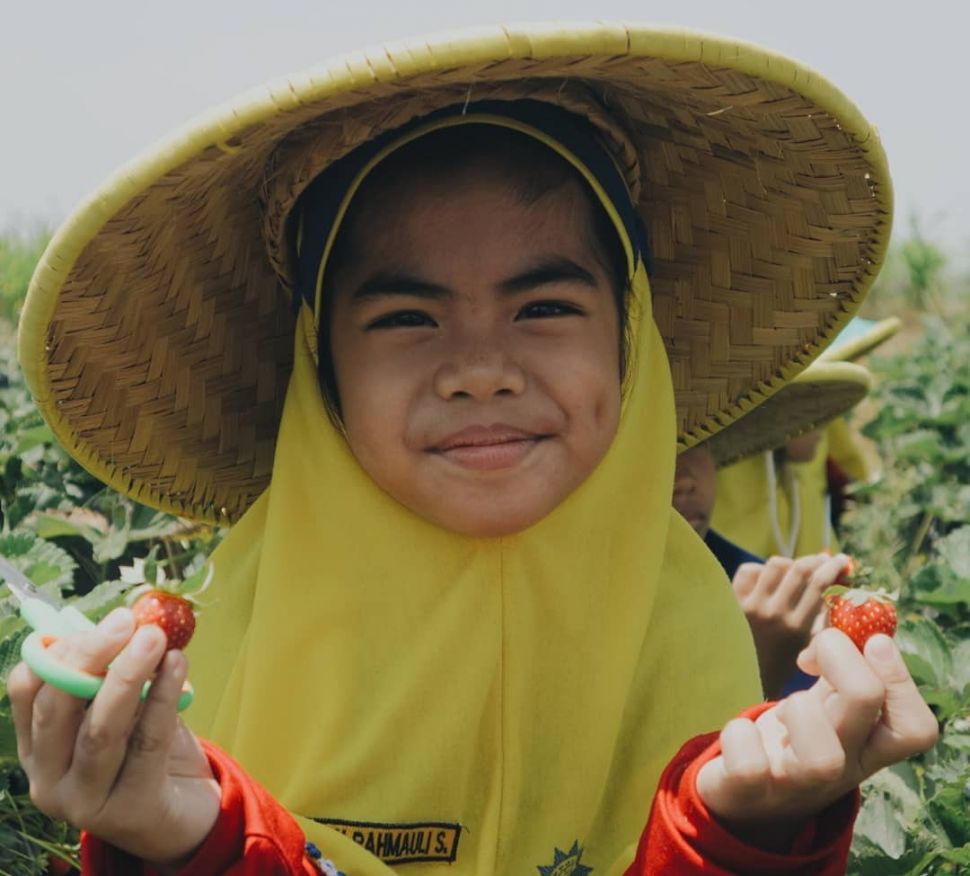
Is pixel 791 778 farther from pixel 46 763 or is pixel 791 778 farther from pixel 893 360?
pixel 893 360

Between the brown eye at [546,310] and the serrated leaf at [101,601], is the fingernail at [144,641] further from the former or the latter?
the serrated leaf at [101,601]

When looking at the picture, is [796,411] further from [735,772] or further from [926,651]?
[735,772]

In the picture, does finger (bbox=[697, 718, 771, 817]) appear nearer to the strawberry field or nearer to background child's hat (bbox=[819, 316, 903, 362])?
the strawberry field

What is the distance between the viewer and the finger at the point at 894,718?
1.46m

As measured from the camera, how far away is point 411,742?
184cm

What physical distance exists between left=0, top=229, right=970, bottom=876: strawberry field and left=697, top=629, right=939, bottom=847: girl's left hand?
0.24 metres

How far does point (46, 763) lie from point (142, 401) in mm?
827

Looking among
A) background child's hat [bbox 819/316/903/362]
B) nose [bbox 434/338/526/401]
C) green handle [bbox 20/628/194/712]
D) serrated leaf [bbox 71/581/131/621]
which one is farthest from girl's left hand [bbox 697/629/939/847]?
background child's hat [bbox 819/316/903/362]

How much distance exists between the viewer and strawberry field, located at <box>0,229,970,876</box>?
2055mm

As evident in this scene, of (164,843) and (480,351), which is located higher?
(480,351)

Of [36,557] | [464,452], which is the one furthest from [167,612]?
[36,557]

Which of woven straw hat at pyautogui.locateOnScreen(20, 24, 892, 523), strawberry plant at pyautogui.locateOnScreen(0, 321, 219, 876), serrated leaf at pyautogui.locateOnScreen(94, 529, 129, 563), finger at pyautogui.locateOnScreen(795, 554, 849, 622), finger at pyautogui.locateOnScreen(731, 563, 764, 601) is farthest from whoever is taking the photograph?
serrated leaf at pyautogui.locateOnScreen(94, 529, 129, 563)

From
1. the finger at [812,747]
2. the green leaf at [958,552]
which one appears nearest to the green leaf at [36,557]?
the finger at [812,747]

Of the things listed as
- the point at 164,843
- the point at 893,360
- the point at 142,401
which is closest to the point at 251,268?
the point at 142,401
